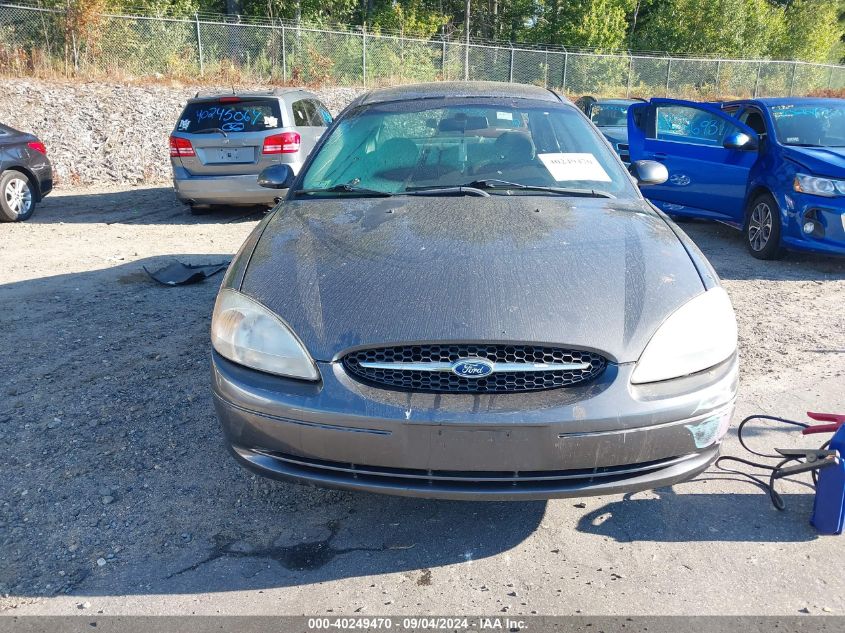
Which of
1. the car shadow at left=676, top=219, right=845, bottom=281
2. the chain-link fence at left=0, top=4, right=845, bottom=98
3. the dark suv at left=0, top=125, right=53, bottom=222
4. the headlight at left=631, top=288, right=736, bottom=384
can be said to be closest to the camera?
the headlight at left=631, top=288, right=736, bottom=384

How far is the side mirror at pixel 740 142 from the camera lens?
7.04m

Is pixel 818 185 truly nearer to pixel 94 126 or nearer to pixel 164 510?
pixel 164 510

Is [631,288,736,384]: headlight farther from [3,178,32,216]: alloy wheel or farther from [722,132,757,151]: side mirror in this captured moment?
[3,178,32,216]: alloy wheel

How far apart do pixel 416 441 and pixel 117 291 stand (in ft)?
15.2

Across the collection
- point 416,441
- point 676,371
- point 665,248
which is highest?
point 665,248

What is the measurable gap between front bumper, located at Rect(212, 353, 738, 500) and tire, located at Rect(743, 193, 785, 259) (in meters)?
5.19

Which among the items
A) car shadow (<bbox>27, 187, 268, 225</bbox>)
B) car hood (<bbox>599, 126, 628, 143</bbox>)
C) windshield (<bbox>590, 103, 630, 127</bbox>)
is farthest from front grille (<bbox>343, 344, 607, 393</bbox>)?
windshield (<bbox>590, 103, 630, 127</bbox>)

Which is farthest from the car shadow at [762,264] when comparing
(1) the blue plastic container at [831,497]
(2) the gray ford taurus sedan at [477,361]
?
(2) the gray ford taurus sedan at [477,361]

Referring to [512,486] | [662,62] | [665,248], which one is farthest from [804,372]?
[662,62]

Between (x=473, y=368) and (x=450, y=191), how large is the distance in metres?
1.43

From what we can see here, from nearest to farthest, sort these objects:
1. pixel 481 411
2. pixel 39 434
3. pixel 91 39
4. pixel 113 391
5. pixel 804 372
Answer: pixel 481 411
pixel 39 434
pixel 113 391
pixel 804 372
pixel 91 39

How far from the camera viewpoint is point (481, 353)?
233 cm

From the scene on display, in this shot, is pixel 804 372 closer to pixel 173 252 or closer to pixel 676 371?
pixel 676 371

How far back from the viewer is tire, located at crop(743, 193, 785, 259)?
690cm
